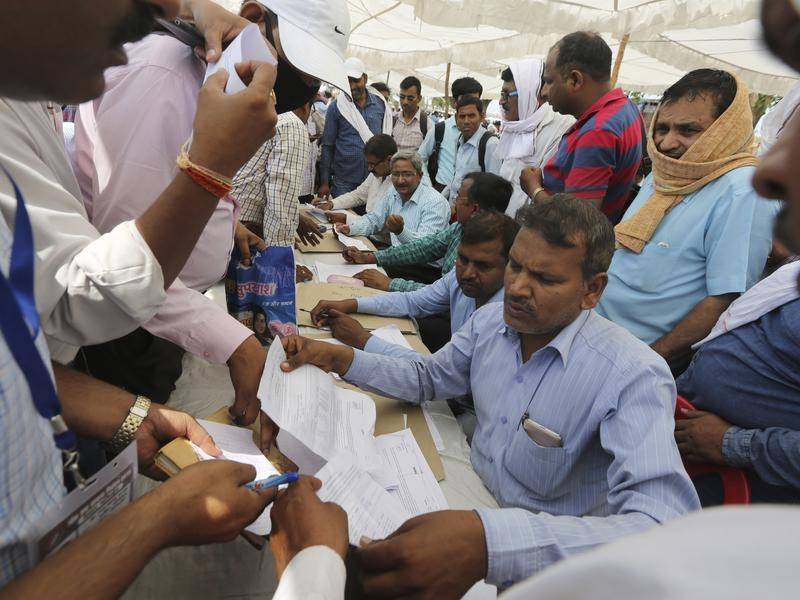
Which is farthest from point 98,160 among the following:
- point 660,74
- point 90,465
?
point 660,74

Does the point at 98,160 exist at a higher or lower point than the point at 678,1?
lower

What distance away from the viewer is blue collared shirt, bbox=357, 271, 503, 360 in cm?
242

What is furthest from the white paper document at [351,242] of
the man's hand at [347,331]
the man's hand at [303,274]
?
the man's hand at [347,331]

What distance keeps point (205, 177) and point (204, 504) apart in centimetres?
53

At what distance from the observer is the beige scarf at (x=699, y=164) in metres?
1.89

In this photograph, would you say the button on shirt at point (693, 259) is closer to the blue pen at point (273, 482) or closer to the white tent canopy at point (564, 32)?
the white tent canopy at point (564, 32)

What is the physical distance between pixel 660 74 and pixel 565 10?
6154 millimetres

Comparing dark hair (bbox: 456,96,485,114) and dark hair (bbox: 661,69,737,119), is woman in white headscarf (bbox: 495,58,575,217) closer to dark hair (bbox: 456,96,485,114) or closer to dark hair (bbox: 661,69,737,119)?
dark hair (bbox: 456,96,485,114)

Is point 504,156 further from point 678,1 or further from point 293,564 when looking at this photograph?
point 293,564

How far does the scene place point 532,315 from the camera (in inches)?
57.4

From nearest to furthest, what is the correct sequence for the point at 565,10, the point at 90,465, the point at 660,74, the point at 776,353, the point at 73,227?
1. the point at 73,227
2. the point at 90,465
3. the point at 776,353
4. the point at 565,10
5. the point at 660,74

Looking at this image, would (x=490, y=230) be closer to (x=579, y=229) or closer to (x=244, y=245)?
(x=579, y=229)

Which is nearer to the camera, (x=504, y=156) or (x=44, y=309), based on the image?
(x=44, y=309)

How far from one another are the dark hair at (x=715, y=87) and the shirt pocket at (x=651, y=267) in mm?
557
